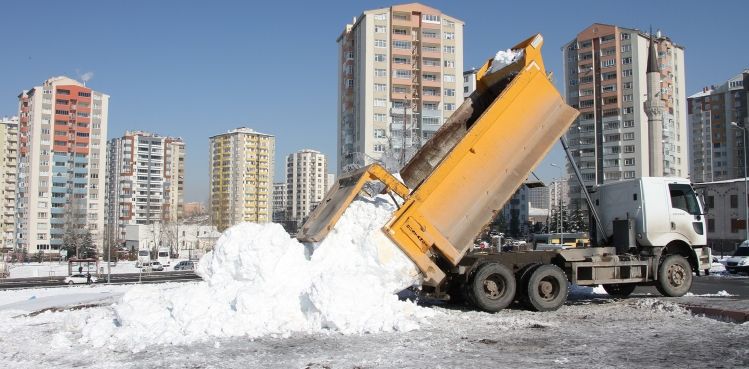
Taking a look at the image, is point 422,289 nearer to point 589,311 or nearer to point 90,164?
point 589,311

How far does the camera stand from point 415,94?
251ft

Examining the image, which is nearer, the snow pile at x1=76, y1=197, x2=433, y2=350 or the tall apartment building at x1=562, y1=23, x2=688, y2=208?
the snow pile at x1=76, y1=197, x2=433, y2=350

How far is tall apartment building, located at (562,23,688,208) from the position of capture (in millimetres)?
84750

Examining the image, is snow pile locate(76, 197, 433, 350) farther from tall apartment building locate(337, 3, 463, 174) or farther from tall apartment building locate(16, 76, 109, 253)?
tall apartment building locate(16, 76, 109, 253)

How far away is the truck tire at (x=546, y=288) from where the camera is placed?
39.4 ft

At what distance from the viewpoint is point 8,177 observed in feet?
348

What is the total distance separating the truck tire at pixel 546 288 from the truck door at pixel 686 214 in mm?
3748

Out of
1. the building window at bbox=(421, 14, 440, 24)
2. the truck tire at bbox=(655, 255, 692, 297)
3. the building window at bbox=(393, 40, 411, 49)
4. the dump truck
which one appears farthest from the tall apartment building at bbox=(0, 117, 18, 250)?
the truck tire at bbox=(655, 255, 692, 297)

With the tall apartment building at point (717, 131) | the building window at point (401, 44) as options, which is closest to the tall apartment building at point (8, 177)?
the building window at point (401, 44)

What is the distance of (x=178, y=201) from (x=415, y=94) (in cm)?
7556

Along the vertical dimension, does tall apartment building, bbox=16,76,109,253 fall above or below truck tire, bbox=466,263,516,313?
Answer: above

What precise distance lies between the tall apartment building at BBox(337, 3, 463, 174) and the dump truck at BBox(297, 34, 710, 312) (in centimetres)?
5834

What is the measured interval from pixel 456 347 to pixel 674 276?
7.90 metres

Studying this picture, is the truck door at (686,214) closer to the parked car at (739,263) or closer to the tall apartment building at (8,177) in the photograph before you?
the parked car at (739,263)
